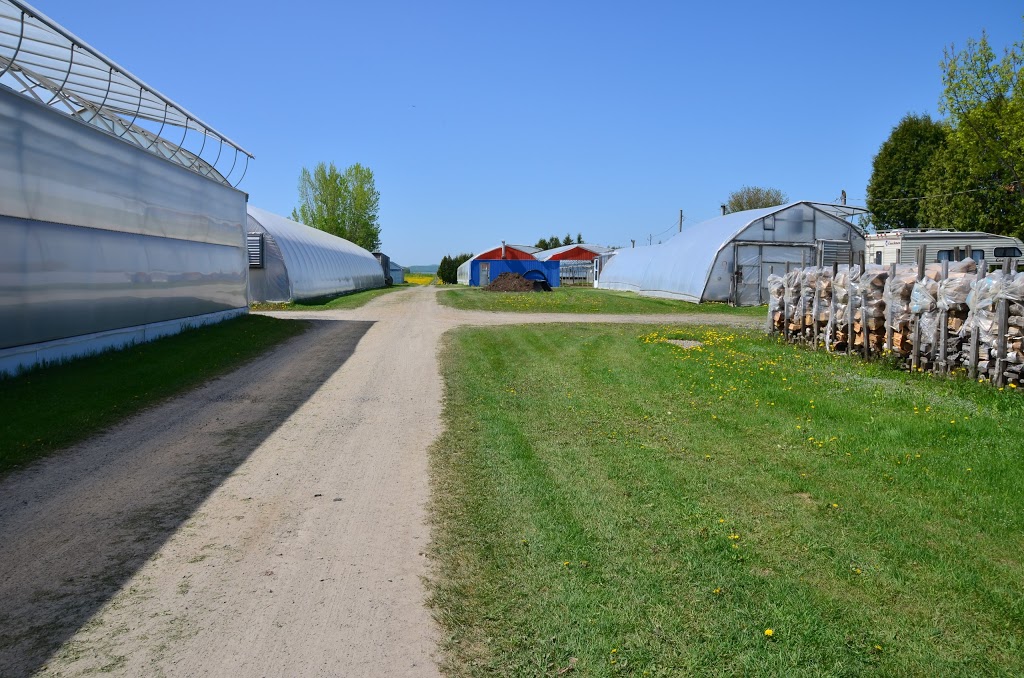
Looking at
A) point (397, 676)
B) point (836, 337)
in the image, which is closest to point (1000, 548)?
point (397, 676)

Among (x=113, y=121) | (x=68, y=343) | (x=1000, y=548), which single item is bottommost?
(x=1000, y=548)

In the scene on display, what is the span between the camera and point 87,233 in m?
13.2

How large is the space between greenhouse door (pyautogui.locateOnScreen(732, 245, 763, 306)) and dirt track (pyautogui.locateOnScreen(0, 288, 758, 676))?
963 inches

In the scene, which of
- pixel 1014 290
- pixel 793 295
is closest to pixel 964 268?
pixel 1014 290

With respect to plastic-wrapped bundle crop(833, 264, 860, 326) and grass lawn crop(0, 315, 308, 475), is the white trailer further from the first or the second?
grass lawn crop(0, 315, 308, 475)

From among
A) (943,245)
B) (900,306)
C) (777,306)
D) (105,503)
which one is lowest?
(105,503)

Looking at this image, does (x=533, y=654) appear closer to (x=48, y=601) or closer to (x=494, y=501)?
(x=494, y=501)

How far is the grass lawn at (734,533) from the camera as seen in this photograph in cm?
350

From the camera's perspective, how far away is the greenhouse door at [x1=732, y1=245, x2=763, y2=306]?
3075cm

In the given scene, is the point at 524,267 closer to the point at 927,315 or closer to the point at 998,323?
the point at 927,315

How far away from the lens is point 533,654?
3453 millimetres

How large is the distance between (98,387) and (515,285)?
3513cm

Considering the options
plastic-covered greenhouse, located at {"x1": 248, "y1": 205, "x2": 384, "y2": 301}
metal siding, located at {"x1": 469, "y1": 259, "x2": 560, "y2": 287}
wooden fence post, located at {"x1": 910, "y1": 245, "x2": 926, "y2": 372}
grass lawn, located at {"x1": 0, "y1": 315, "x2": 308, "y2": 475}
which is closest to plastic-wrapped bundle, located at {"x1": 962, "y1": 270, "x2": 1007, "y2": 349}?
wooden fence post, located at {"x1": 910, "y1": 245, "x2": 926, "y2": 372}

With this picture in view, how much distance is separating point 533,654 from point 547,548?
124cm
